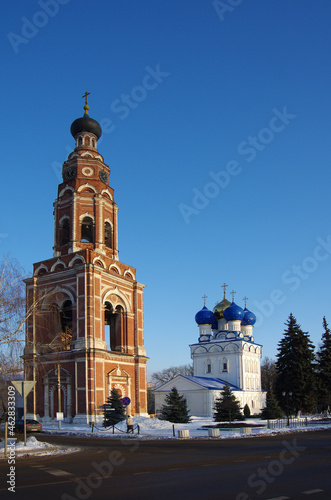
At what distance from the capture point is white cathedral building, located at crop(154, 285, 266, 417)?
203 ft

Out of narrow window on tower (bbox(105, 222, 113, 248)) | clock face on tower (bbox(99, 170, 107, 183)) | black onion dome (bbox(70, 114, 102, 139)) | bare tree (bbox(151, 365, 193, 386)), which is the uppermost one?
black onion dome (bbox(70, 114, 102, 139))

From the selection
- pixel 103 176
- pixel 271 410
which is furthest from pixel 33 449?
pixel 103 176

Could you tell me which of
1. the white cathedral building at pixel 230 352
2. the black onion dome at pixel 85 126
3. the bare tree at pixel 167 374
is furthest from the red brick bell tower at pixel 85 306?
the bare tree at pixel 167 374

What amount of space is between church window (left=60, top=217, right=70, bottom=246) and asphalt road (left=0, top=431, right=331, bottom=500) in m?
28.0

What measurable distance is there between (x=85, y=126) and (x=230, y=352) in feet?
108

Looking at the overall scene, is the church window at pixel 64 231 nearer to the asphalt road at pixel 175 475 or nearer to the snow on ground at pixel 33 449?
the snow on ground at pixel 33 449

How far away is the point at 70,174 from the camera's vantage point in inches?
1789

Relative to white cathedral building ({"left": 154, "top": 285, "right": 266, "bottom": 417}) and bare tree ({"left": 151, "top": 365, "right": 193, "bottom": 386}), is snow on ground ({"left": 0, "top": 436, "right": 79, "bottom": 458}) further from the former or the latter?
bare tree ({"left": 151, "top": 365, "right": 193, "bottom": 386})

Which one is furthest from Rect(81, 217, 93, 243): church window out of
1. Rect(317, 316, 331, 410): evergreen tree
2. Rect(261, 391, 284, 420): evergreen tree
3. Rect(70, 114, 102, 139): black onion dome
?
Rect(317, 316, 331, 410): evergreen tree

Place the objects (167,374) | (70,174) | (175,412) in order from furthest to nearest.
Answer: (167,374)
(70,174)
(175,412)

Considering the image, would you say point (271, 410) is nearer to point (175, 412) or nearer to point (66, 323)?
point (175, 412)

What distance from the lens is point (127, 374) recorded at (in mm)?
42344

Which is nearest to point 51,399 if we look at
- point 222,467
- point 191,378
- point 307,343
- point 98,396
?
point 98,396

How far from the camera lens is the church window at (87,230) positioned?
143 ft
